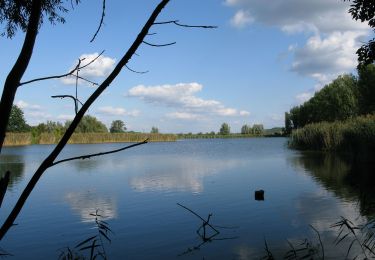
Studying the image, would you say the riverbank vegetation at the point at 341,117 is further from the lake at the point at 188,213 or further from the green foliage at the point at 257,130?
the green foliage at the point at 257,130

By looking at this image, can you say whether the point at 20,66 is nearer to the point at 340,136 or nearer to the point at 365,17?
the point at 365,17

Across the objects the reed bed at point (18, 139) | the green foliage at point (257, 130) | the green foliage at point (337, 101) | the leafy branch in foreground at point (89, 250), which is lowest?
the leafy branch in foreground at point (89, 250)

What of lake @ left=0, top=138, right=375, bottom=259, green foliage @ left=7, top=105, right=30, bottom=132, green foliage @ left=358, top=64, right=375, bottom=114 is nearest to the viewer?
lake @ left=0, top=138, right=375, bottom=259

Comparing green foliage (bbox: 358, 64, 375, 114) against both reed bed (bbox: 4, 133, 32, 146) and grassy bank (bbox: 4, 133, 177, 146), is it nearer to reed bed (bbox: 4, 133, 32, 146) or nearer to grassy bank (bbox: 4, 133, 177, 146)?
grassy bank (bbox: 4, 133, 177, 146)

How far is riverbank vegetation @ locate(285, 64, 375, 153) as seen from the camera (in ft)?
95.0

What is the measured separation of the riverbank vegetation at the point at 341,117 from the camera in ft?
95.0

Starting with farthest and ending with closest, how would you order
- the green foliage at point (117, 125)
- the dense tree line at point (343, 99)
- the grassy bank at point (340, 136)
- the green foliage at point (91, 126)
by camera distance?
the green foliage at point (117, 125)
the green foliage at point (91, 126)
the dense tree line at point (343, 99)
the grassy bank at point (340, 136)

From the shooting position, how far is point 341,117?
66188 millimetres

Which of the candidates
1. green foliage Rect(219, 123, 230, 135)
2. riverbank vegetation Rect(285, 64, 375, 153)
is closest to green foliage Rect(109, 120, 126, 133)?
green foliage Rect(219, 123, 230, 135)

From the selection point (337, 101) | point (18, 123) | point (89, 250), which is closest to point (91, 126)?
point (18, 123)

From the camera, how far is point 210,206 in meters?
13.4

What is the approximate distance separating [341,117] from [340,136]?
32000 millimetres

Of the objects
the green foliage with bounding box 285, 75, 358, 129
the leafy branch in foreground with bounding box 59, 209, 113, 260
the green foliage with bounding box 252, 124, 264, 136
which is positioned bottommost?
the leafy branch in foreground with bounding box 59, 209, 113, 260

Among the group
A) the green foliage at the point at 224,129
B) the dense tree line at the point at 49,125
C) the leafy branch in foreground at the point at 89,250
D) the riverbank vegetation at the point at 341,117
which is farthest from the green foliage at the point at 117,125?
the leafy branch in foreground at the point at 89,250
